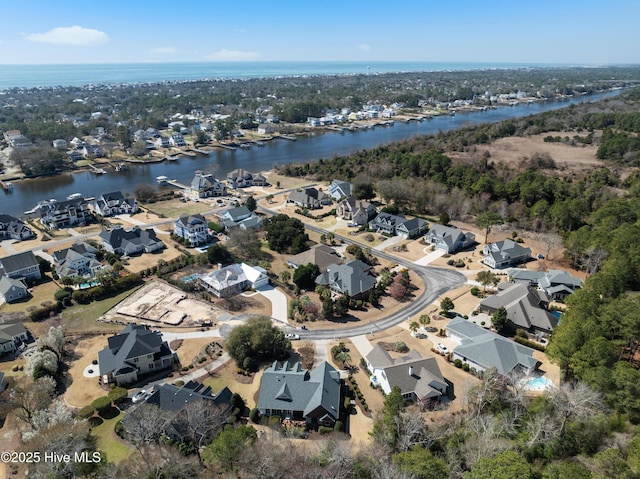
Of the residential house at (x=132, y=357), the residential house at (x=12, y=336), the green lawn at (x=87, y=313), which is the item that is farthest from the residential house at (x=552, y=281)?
the residential house at (x=12, y=336)

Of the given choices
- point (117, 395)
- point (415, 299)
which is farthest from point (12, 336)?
point (415, 299)

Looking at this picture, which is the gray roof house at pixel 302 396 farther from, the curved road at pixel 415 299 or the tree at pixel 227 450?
the curved road at pixel 415 299

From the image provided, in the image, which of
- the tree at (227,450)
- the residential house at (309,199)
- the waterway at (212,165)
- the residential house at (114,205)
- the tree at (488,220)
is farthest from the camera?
the waterway at (212,165)

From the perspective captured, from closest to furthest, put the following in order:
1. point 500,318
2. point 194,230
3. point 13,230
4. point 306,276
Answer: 1. point 500,318
2. point 306,276
3. point 194,230
4. point 13,230

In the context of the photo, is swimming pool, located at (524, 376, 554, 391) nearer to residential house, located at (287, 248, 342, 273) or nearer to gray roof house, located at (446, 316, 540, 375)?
gray roof house, located at (446, 316, 540, 375)

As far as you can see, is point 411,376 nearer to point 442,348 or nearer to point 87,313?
point 442,348

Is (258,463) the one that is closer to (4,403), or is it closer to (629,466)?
(629,466)

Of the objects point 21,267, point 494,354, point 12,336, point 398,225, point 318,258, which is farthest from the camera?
point 398,225
